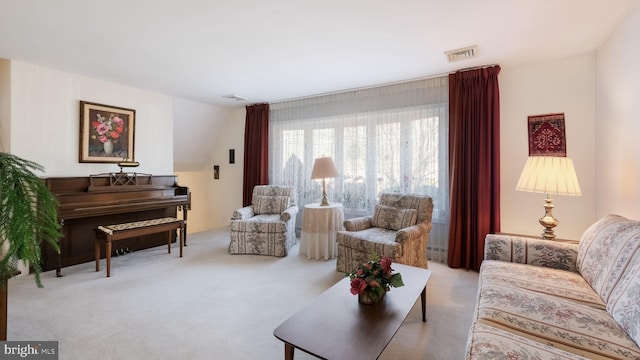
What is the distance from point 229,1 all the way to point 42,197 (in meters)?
1.67

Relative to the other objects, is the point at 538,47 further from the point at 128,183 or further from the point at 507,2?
the point at 128,183

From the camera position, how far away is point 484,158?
126 inches

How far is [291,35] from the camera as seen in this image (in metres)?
2.44

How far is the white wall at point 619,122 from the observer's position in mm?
2070

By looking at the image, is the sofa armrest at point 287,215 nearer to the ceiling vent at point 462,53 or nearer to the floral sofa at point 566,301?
the floral sofa at point 566,301

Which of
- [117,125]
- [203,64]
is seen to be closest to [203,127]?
[117,125]

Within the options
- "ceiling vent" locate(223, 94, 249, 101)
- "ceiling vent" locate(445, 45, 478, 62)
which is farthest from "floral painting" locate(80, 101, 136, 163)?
"ceiling vent" locate(445, 45, 478, 62)

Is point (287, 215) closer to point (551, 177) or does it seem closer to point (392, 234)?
point (392, 234)

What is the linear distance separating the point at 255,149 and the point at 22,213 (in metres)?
4.16

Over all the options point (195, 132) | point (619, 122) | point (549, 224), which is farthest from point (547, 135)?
point (195, 132)

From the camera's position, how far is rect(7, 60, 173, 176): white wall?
3.07 m

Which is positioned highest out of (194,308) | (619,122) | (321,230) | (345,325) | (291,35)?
(291,35)

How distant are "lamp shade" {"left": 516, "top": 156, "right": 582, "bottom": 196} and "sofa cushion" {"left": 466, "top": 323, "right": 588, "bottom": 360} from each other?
162 cm

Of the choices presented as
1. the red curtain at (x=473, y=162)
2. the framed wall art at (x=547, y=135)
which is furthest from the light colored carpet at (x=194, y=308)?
the framed wall art at (x=547, y=135)
